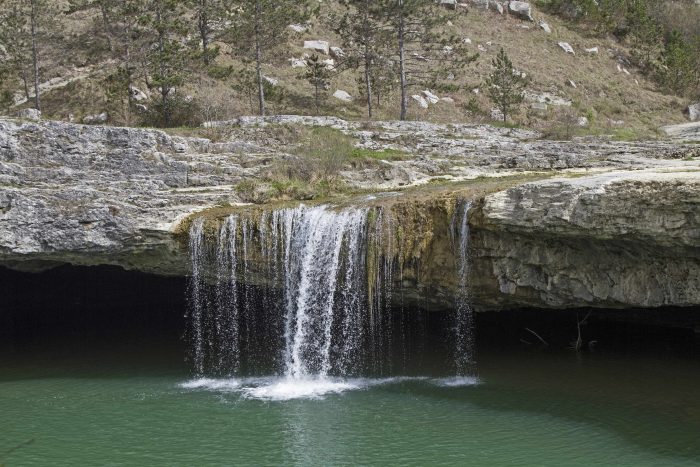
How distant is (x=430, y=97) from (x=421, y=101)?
1.47 m

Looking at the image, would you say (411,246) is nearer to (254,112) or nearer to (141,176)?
(141,176)

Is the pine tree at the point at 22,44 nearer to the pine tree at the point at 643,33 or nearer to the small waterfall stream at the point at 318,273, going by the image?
the small waterfall stream at the point at 318,273

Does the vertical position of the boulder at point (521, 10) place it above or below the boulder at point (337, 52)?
above

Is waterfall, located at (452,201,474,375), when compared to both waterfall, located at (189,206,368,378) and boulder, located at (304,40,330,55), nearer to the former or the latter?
waterfall, located at (189,206,368,378)

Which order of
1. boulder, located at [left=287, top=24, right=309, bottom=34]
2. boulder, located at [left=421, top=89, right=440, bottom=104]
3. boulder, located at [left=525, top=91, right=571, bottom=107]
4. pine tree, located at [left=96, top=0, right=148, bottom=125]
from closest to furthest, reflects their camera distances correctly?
pine tree, located at [left=96, top=0, right=148, bottom=125]
boulder, located at [left=421, top=89, right=440, bottom=104]
boulder, located at [left=525, top=91, right=571, bottom=107]
boulder, located at [left=287, top=24, right=309, bottom=34]

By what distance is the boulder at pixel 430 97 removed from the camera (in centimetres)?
4633

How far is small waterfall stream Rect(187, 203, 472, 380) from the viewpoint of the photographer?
19.6 meters

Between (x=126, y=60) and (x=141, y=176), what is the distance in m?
18.9

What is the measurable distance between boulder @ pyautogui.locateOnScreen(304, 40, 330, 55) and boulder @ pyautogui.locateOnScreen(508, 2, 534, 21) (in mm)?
21446

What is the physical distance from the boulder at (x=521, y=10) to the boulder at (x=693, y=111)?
65.0ft

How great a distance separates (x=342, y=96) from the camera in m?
44.5

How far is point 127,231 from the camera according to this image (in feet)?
67.4

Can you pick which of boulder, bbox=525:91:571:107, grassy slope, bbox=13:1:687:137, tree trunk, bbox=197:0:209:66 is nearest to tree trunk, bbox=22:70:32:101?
grassy slope, bbox=13:1:687:137

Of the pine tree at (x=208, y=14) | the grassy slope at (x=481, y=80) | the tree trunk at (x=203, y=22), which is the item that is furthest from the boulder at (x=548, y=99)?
the tree trunk at (x=203, y=22)
